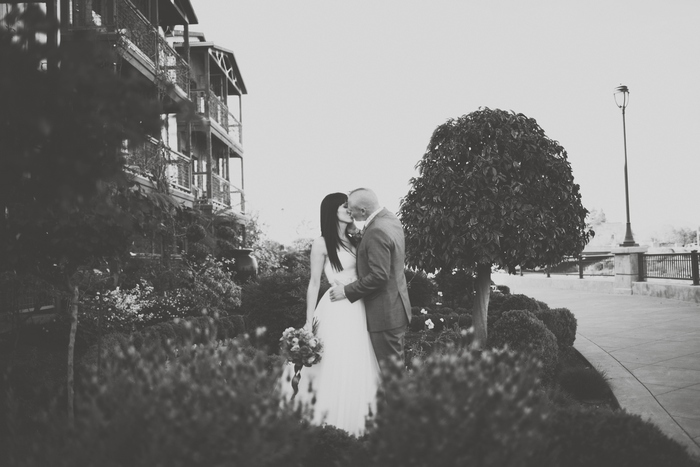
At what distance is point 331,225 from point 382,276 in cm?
71

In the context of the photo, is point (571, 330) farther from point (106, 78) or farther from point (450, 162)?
point (106, 78)

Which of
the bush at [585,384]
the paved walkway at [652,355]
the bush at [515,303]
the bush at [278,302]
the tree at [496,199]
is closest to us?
the paved walkway at [652,355]

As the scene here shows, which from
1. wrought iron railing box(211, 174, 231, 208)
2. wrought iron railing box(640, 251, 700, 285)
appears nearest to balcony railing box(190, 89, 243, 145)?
wrought iron railing box(211, 174, 231, 208)

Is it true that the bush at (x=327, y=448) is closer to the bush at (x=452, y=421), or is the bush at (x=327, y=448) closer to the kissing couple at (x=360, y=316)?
the bush at (x=452, y=421)

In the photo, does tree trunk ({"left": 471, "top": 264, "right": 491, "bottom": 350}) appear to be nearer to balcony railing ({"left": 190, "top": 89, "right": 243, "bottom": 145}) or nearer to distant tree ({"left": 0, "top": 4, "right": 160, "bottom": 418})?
distant tree ({"left": 0, "top": 4, "right": 160, "bottom": 418})

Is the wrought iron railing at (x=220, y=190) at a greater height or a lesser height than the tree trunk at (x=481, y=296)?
greater

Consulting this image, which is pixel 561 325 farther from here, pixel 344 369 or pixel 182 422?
pixel 182 422

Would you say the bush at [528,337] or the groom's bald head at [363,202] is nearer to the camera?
the groom's bald head at [363,202]

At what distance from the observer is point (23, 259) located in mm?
4184

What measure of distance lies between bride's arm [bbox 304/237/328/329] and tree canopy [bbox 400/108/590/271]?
3081mm

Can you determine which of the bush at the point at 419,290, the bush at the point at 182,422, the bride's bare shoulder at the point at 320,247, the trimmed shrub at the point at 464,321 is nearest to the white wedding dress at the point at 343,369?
the bride's bare shoulder at the point at 320,247

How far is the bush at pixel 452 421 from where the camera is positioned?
6.86ft

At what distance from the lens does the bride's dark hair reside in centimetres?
489

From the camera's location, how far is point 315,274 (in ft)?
16.1
